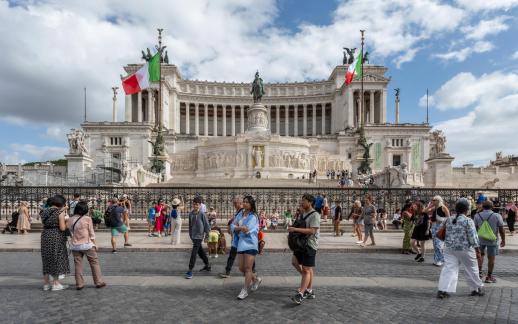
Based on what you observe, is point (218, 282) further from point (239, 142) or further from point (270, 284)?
point (239, 142)

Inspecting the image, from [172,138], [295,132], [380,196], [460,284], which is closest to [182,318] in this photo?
[460,284]

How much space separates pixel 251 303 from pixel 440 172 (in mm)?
38026

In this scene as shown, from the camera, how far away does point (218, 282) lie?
855 centimetres

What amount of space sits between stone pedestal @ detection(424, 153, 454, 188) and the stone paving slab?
935 inches

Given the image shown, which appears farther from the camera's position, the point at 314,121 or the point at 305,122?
the point at 314,121

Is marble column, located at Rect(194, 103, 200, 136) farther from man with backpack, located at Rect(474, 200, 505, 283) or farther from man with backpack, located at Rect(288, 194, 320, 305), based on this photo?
man with backpack, located at Rect(288, 194, 320, 305)

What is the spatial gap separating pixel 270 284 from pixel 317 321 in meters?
2.46

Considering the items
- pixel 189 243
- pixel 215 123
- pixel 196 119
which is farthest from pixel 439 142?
pixel 196 119

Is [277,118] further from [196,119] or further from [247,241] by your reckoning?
[247,241]

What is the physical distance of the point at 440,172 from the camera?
39.6 m

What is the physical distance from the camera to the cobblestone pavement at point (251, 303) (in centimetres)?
615

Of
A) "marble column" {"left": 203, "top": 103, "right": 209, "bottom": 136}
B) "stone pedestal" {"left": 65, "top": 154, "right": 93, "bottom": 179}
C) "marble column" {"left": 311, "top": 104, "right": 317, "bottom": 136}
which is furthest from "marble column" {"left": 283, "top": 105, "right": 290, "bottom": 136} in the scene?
"stone pedestal" {"left": 65, "top": 154, "right": 93, "bottom": 179}

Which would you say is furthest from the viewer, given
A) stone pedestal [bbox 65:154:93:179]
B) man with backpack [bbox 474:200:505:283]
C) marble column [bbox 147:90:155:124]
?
marble column [bbox 147:90:155:124]

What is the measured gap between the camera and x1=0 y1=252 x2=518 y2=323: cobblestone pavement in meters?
6.15
